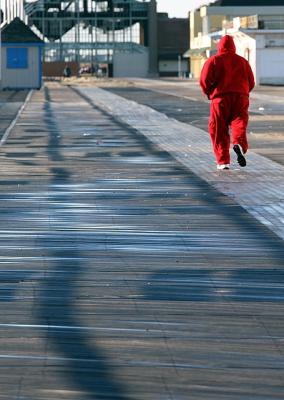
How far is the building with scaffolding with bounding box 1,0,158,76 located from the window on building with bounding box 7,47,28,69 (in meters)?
65.6

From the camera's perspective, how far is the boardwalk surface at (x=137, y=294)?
597 centimetres

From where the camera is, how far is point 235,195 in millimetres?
14375

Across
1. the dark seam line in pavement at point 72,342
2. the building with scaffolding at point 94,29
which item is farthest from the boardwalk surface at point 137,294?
the building with scaffolding at point 94,29

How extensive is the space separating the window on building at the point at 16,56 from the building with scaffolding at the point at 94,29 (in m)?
65.6

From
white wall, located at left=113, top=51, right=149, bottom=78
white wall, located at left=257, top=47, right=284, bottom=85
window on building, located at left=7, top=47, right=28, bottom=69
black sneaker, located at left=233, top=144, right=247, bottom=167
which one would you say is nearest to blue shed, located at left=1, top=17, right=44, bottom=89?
window on building, located at left=7, top=47, right=28, bottom=69

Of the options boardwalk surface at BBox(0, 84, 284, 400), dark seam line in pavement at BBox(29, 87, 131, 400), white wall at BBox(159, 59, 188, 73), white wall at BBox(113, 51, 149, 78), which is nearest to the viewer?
dark seam line in pavement at BBox(29, 87, 131, 400)

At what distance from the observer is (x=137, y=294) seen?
8.15 meters

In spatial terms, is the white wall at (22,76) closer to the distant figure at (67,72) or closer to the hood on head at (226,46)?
the distant figure at (67,72)

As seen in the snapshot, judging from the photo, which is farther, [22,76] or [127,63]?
[127,63]

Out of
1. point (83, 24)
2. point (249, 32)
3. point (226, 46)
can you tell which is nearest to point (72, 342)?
point (226, 46)

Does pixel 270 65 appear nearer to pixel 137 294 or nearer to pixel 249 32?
pixel 249 32

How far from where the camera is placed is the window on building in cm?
8006

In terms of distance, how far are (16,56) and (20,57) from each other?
0.29 m

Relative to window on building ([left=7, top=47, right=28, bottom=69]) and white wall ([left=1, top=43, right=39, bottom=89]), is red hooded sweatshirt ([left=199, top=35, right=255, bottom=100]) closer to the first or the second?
window on building ([left=7, top=47, right=28, bottom=69])
